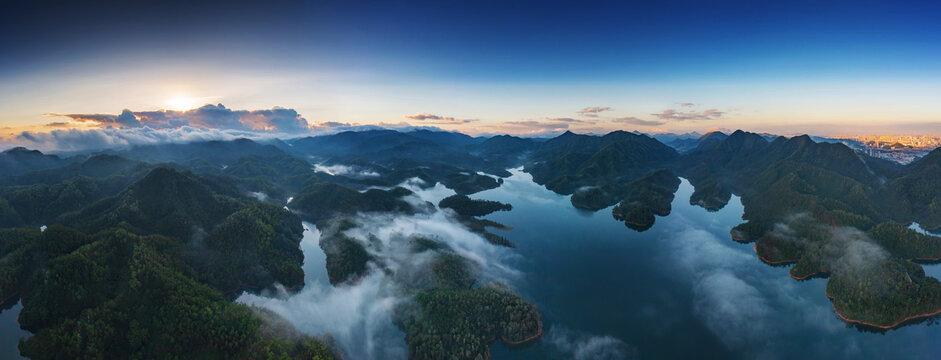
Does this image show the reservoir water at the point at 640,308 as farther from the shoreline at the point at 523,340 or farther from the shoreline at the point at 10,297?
the shoreline at the point at 10,297

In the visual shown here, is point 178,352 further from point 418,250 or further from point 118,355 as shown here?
point 418,250

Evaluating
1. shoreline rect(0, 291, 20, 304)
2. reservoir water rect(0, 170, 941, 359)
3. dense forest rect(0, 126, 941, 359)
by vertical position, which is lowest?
reservoir water rect(0, 170, 941, 359)

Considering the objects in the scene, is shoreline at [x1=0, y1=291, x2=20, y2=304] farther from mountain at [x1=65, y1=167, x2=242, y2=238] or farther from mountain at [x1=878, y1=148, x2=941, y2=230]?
mountain at [x1=878, y1=148, x2=941, y2=230]

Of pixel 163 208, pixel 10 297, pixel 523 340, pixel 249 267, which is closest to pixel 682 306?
pixel 523 340

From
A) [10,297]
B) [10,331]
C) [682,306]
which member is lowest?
[10,331]

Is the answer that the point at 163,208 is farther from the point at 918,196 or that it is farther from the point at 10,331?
the point at 918,196

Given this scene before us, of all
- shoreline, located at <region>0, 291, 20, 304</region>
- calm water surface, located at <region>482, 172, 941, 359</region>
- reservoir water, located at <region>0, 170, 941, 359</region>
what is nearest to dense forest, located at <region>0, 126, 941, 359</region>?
shoreline, located at <region>0, 291, 20, 304</region>

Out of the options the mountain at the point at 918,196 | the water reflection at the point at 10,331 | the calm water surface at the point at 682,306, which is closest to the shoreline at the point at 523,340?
the calm water surface at the point at 682,306

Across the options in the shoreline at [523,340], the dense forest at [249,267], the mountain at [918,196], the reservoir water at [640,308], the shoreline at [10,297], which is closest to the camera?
the dense forest at [249,267]

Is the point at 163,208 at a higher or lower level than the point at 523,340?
higher

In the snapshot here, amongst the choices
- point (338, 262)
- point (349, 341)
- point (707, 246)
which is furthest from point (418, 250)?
point (707, 246)

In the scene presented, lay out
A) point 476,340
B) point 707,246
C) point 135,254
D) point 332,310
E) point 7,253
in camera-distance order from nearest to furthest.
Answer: point 476,340, point 135,254, point 332,310, point 7,253, point 707,246
